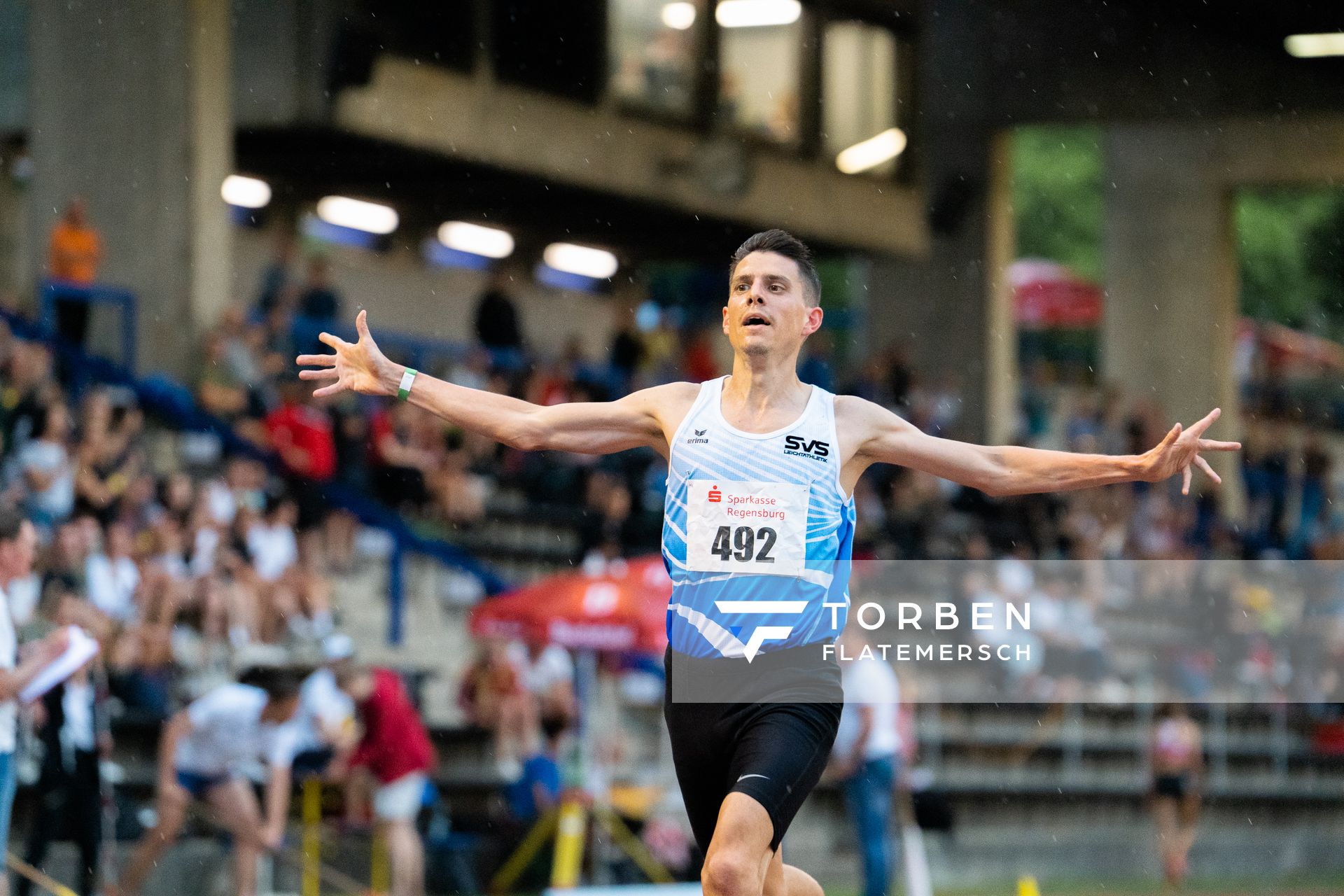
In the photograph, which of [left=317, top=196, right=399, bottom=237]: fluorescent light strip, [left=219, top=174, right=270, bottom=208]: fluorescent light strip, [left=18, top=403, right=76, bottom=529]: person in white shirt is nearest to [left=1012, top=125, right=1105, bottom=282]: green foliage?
[left=317, top=196, right=399, bottom=237]: fluorescent light strip

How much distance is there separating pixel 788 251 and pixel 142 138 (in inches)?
536

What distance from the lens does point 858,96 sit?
A: 90.7ft

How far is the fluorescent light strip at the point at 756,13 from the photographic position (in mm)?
25766

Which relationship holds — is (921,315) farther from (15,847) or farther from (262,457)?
(15,847)

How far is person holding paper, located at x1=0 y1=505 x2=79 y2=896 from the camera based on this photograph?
907 centimetres

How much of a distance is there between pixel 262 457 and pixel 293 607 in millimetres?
2410

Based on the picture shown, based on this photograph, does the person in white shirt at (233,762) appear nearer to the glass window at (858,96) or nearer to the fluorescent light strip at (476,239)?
the fluorescent light strip at (476,239)

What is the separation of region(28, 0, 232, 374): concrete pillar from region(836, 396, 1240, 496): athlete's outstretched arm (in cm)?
1293

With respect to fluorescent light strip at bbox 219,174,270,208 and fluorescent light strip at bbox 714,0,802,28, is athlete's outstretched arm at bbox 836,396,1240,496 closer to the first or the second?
fluorescent light strip at bbox 219,174,270,208

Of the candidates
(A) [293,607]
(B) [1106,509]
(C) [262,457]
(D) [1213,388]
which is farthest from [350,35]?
(D) [1213,388]

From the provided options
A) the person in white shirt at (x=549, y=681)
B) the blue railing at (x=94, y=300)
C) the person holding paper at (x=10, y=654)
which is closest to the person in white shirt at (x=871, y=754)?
the person in white shirt at (x=549, y=681)

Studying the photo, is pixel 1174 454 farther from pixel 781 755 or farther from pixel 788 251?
pixel 781 755

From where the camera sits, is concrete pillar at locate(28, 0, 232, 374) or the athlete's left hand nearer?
the athlete's left hand

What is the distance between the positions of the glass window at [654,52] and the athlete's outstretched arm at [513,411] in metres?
18.1
